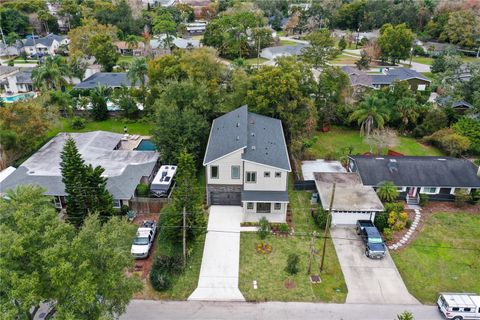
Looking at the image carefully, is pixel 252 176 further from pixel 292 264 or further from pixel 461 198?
pixel 461 198

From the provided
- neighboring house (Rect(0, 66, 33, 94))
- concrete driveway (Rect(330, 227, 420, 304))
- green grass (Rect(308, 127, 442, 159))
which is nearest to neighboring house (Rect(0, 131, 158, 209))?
concrete driveway (Rect(330, 227, 420, 304))

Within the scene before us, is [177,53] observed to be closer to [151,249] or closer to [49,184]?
[49,184]

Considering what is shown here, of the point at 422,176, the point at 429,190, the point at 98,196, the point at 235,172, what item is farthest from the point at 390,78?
the point at 98,196

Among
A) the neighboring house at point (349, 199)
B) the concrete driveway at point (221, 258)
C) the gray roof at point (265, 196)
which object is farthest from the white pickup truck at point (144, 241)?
the neighboring house at point (349, 199)

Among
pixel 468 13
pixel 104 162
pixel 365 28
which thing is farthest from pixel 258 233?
pixel 365 28

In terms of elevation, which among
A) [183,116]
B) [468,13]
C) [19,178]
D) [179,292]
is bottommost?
[179,292]

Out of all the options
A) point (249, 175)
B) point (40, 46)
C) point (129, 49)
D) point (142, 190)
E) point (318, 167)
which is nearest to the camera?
point (249, 175)
